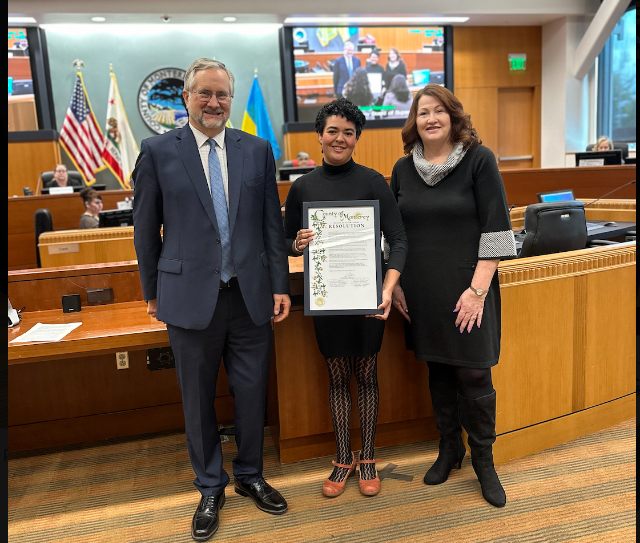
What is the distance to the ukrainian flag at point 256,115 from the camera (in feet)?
28.9

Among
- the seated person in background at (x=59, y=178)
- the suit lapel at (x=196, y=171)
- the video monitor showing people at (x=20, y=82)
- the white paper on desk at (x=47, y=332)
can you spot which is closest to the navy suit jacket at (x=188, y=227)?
the suit lapel at (x=196, y=171)

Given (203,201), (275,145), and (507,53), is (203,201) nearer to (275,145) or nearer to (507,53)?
(275,145)

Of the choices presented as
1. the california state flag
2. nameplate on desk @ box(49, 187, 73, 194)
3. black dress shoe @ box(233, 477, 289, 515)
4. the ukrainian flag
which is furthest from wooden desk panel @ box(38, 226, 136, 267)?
the ukrainian flag

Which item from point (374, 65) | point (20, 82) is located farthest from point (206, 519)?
point (374, 65)

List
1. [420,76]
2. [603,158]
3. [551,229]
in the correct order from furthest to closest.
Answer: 1. [420,76]
2. [603,158]
3. [551,229]

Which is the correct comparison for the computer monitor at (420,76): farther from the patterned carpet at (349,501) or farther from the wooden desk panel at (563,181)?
the patterned carpet at (349,501)

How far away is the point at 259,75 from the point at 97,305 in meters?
7.34

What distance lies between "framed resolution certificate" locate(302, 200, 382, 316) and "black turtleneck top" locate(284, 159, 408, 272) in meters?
0.07

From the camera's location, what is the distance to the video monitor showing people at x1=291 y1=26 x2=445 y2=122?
8.80 metres

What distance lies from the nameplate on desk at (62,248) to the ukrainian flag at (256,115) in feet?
17.6

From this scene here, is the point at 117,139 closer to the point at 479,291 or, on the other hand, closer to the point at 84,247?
the point at 84,247

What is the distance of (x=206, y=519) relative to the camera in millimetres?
1905

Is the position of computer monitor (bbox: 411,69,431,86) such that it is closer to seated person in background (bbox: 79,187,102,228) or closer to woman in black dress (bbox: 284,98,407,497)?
seated person in background (bbox: 79,187,102,228)

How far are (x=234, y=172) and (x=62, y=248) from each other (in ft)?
8.56
